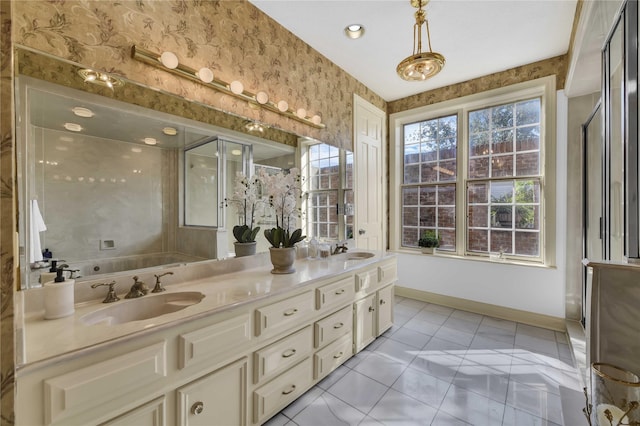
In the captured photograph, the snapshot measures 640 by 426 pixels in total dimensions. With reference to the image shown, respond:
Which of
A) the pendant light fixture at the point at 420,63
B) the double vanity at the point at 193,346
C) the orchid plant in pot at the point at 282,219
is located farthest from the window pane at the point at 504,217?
the orchid plant in pot at the point at 282,219

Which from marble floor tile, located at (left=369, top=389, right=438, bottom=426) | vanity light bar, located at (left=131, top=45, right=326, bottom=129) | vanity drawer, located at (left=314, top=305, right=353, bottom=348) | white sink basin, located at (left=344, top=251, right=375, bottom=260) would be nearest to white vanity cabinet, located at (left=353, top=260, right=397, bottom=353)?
vanity drawer, located at (left=314, top=305, right=353, bottom=348)

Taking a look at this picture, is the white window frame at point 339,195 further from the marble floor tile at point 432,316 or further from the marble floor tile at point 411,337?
the marble floor tile at point 432,316

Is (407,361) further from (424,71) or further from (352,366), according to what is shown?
(424,71)

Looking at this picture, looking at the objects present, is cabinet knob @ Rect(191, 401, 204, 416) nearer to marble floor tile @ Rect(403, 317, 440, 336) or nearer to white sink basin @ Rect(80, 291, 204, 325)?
white sink basin @ Rect(80, 291, 204, 325)

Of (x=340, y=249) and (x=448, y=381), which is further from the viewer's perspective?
(x=340, y=249)

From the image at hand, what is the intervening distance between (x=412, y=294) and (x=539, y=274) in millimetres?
1528

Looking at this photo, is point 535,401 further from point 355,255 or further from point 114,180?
point 114,180

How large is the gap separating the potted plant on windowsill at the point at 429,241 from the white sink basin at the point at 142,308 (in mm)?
3147

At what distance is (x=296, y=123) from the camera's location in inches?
103

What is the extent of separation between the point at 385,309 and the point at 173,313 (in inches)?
85.3

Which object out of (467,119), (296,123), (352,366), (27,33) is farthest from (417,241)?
(27,33)

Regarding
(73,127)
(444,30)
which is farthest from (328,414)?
(444,30)

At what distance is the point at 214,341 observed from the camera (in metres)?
1.27

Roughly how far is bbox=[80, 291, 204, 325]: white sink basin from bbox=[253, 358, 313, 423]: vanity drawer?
657mm
